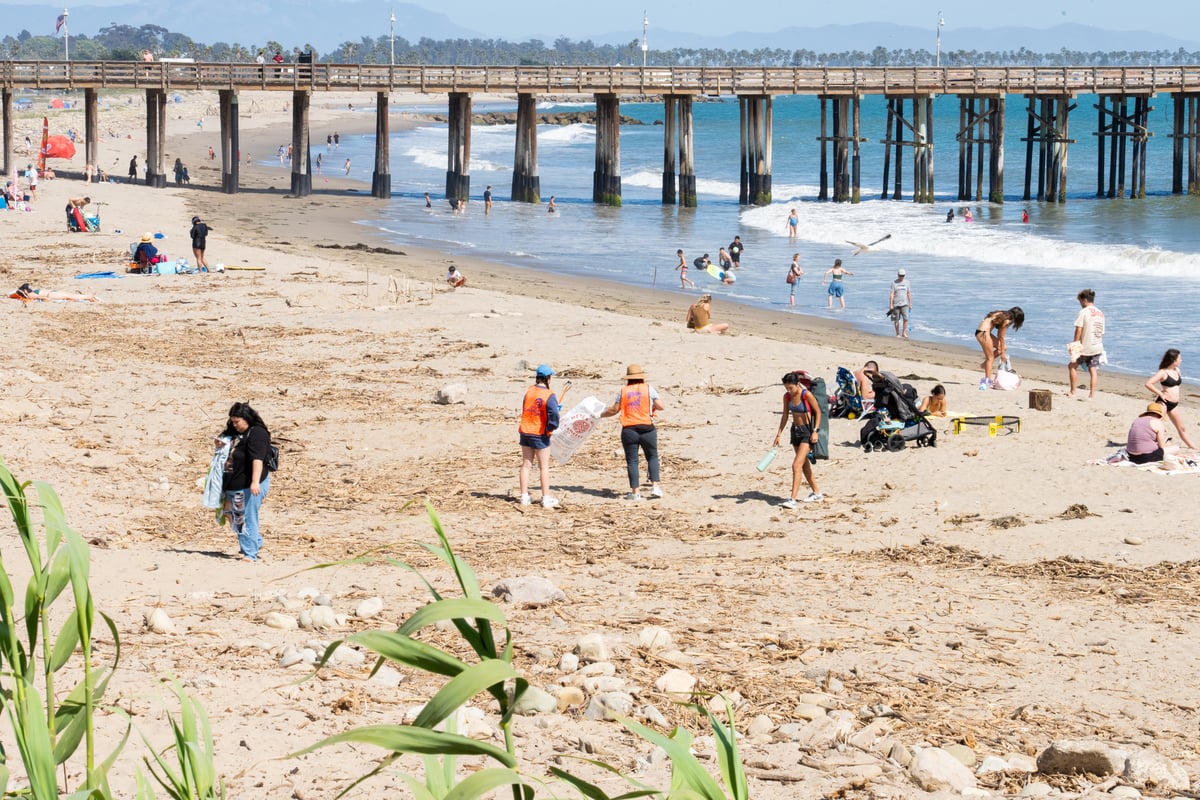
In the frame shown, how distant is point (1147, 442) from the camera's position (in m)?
12.9

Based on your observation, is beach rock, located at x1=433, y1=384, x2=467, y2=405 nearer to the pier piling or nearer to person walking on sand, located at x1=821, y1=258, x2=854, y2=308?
person walking on sand, located at x1=821, y1=258, x2=854, y2=308

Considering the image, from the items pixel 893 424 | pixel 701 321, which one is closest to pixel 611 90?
pixel 701 321

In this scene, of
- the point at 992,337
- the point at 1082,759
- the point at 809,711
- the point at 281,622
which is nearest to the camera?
the point at 1082,759

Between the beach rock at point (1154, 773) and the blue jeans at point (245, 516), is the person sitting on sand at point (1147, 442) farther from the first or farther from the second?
the blue jeans at point (245, 516)

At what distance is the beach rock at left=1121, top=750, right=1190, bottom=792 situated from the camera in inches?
236

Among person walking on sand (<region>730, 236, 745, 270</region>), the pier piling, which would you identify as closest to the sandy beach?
person walking on sand (<region>730, 236, 745, 270</region>)

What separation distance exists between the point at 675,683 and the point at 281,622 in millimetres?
2350

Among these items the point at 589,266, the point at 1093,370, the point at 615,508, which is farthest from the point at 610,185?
the point at 615,508

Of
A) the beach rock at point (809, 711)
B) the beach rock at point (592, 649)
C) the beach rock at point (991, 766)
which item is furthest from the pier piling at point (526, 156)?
the beach rock at point (991, 766)

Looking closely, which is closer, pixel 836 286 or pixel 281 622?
pixel 281 622

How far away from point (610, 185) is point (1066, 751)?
4313 cm

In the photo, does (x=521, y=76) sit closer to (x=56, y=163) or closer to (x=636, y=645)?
(x=56, y=163)

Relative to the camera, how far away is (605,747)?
6.50 metres

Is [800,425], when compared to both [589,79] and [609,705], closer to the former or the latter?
[609,705]
